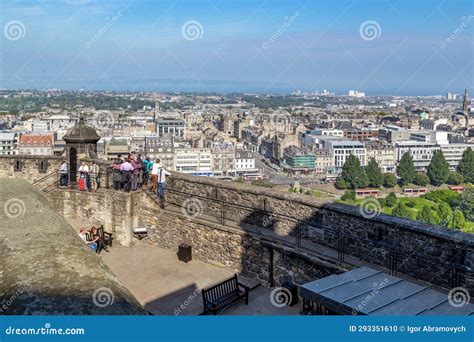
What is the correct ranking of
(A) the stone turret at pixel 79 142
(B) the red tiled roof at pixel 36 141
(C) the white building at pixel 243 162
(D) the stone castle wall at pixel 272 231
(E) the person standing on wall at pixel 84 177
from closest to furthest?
1. (D) the stone castle wall at pixel 272 231
2. (E) the person standing on wall at pixel 84 177
3. (A) the stone turret at pixel 79 142
4. (B) the red tiled roof at pixel 36 141
5. (C) the white building at pixel 243 162

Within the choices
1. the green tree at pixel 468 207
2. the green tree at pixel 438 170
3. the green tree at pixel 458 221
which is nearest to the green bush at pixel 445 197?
the green tree at pixel 468 207

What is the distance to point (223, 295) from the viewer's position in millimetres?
7883

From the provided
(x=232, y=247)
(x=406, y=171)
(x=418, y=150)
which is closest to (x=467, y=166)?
(x=406, y=171)

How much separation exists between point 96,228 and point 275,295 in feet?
14.5

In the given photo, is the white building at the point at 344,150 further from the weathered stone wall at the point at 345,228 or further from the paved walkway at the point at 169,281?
the paved walkway at the point at 169,281

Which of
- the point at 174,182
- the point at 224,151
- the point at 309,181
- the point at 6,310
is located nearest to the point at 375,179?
the point at 309,181

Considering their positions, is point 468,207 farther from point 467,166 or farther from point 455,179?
point 455,179

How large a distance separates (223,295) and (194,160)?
459ft

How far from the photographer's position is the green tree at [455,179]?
134 meters

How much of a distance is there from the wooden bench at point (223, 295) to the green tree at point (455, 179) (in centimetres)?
13700

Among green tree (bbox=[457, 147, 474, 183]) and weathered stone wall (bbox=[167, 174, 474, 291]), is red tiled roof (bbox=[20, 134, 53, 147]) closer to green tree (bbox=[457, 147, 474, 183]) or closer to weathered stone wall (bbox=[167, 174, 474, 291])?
green tree (bbox=[457, 147, 474, 183])

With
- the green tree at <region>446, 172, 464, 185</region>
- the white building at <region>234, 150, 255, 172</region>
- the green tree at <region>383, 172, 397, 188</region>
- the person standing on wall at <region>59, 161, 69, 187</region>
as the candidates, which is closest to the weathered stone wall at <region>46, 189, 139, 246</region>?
the person standing on wall at <region>59, 161, 69, 187</region>

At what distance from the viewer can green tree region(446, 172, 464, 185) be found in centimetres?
13362

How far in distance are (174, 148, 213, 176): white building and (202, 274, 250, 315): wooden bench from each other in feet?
444
